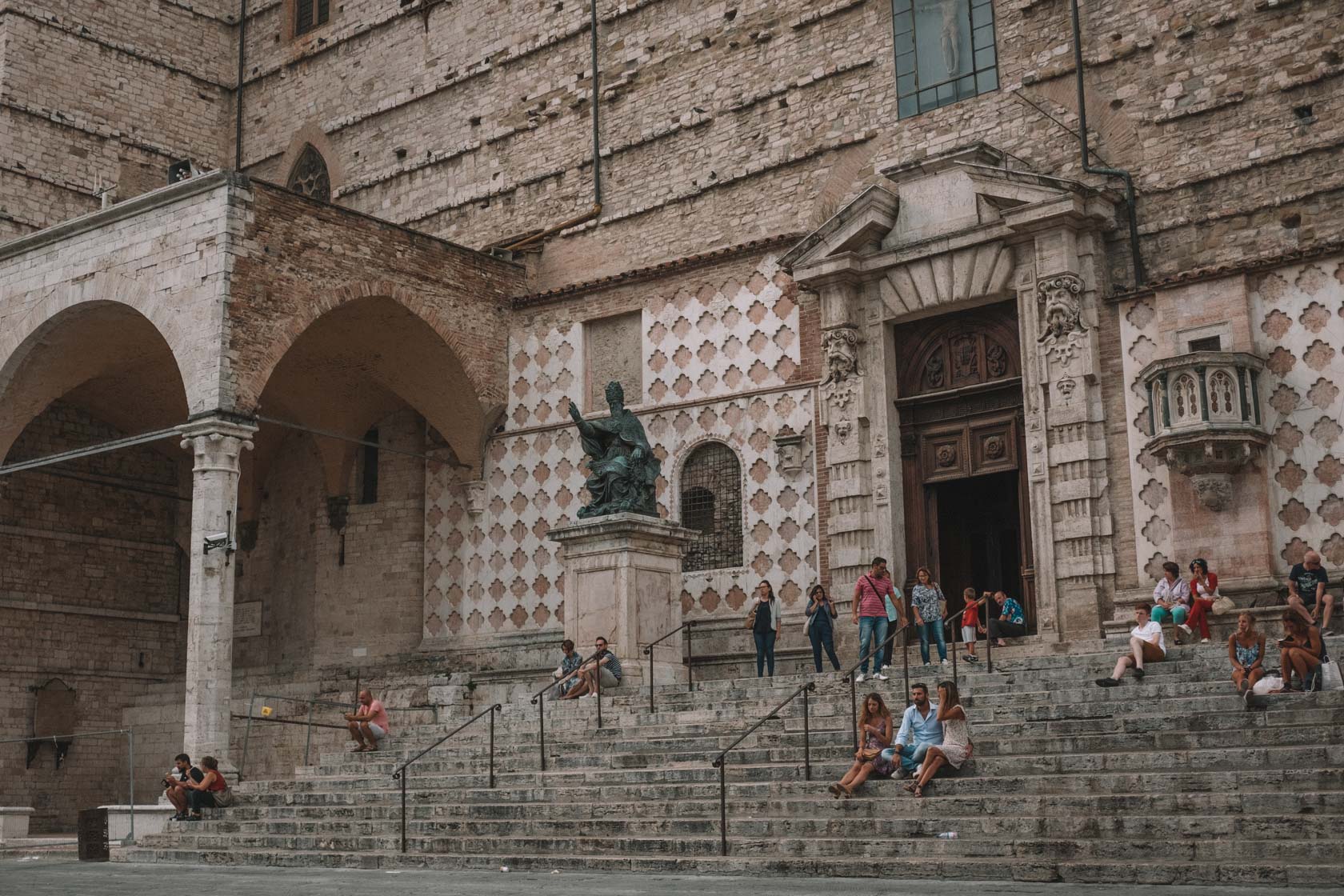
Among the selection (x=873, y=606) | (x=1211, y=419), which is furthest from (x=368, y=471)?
(x=1211, y=419)

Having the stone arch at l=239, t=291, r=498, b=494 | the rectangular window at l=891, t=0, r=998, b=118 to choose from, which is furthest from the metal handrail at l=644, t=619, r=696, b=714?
the rectangular window at l=891, t=0, r=998, b=118

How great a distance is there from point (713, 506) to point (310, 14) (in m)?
12.8

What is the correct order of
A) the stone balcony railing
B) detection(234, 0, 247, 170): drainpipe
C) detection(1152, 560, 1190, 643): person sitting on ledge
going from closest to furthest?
1. detection(1152, 560, 1190, 643): person sitting on ledge
2. the stone balcony railing
3. detection(234, 0, 247, 170): drainpipe

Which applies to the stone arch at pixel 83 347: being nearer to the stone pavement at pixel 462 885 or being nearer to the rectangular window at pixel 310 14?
the rectangular window at pixel 310 14

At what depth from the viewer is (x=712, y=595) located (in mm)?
19344

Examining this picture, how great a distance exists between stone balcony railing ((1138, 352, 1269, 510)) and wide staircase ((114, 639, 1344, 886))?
2.62 m

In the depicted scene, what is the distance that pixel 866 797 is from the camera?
436 inches

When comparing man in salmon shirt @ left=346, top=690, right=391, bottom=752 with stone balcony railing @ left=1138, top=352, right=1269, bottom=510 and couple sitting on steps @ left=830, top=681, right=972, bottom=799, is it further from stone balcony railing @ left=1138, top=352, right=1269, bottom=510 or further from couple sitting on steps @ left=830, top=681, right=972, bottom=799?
stone balcony railing @ left=1138, top=352, right=1269, bottom=510

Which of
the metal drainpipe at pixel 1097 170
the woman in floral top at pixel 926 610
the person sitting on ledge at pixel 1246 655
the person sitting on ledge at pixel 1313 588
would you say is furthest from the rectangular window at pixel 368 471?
the person sitting on ledge at pixel 1246 655

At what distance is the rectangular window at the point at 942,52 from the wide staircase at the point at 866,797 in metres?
Answer: 7.71

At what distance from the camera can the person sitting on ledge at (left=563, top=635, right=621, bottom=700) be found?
54.1ft

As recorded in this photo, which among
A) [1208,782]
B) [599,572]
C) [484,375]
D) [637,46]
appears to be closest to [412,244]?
[484,375]

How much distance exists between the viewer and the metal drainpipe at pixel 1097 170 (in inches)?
671

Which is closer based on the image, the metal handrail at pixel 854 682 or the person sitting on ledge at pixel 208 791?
the metal handrail at pixel 854 682
